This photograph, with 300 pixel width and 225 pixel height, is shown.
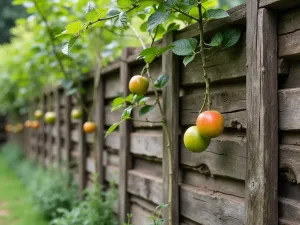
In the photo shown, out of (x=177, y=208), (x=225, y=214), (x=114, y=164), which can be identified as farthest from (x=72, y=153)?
(x=225, y=214)

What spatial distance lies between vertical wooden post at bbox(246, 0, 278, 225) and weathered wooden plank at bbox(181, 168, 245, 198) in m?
0.20

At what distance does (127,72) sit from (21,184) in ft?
16.5

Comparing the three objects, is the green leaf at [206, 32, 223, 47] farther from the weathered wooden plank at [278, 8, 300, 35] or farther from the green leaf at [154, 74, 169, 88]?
the green leaf at [154, 74, 169, 88]

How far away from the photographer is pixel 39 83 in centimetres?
707

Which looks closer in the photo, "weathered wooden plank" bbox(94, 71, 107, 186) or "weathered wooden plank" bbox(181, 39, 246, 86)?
"weathered wooden plank" bbox(181, 39, 246, 86)

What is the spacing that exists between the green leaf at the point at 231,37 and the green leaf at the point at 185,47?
0.14 m

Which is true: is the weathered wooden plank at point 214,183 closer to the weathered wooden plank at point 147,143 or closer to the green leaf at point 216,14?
the weathered wooden plank at point 147,143

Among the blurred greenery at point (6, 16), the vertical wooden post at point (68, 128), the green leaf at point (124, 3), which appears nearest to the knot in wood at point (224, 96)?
the green leaf at point (124, 3)

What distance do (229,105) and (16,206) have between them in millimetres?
4469

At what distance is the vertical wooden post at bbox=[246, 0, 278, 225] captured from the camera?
145cm

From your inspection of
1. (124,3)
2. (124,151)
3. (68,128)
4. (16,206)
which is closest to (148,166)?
(124,151)

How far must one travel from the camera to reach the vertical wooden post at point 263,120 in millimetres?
1451

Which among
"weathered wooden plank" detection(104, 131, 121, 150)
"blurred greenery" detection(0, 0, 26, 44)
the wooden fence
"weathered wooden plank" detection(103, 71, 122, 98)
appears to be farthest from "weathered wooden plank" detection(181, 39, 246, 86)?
"blurred greenery" detection(0, 0, 26, 44)

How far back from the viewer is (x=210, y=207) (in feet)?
6.17
